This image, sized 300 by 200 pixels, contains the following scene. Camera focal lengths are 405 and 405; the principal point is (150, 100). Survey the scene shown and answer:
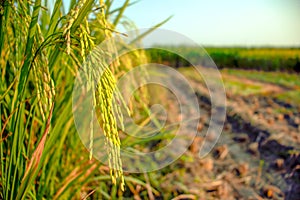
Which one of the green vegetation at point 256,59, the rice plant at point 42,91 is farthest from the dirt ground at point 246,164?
the green vegetation at point 256,59

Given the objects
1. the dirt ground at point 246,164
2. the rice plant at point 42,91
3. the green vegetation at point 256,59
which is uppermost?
the rice plant at point 42,91

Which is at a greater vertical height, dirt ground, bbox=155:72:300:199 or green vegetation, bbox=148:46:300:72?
dirt ground, bbox=155:72:300:199

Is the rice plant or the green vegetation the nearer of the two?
the rice plant

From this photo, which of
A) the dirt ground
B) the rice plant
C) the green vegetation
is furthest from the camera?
the green vegetation

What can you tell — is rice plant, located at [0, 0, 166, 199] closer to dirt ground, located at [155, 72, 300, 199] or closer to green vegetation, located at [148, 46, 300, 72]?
dirt ground, located at [155, 72, 300, 199]

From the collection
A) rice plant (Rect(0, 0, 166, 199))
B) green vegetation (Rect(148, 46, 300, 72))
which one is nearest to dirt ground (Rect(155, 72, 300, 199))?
rice plant (Rect(0, 0, 166, 199))

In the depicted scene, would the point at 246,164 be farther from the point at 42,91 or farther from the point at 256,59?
the point at 256,59

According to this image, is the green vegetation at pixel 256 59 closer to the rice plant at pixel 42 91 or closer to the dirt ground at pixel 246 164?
the dirt ground at pixel 246 164

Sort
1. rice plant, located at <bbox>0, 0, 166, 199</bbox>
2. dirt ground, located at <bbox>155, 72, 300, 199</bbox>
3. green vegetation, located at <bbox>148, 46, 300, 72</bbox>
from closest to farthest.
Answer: rice plant, located at <bbox>0, 0, 166, 199</bbox> → dirt ground, located at <bbox>155, 72, 300, 199</bbox> → green vegetation, located at <bbox>148, 46, 300, 72</bbox>

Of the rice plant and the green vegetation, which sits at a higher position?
the rice plant

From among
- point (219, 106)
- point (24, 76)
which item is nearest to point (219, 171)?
point (24, 76)

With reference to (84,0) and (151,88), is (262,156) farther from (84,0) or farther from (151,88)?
(84,0)

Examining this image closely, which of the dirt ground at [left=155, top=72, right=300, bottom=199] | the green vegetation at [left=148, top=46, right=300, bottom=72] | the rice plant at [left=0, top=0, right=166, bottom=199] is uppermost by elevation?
the rice plant at [left=0, top=0, right=166, bottom=199]

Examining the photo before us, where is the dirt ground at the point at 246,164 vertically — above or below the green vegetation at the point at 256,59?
above
